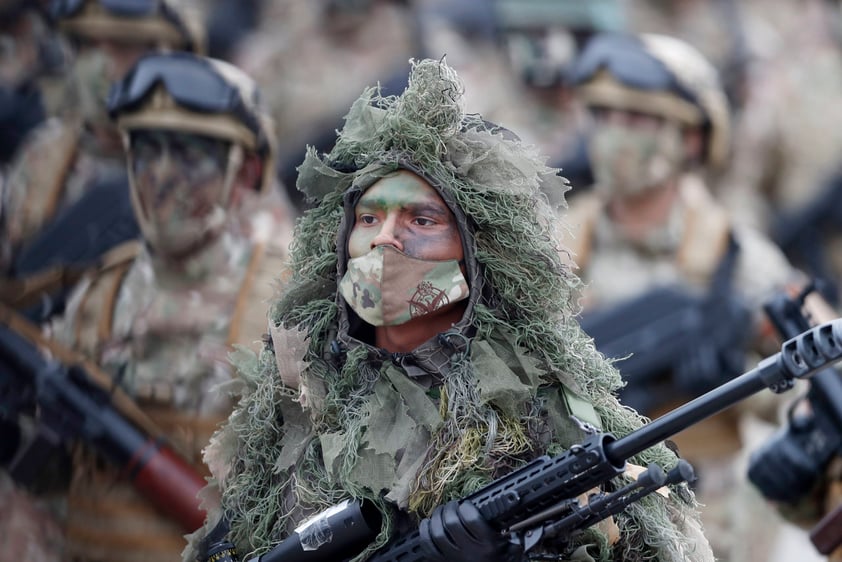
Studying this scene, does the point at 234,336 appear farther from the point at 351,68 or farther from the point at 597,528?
the point at 351,68

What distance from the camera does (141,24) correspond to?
28.7 feet

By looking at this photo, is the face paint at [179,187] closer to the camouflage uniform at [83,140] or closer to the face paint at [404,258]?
the camouflage uniform at [83,140]

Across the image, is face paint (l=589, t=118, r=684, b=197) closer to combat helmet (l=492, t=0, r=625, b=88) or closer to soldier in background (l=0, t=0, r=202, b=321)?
soldier in background (l=0, t=0, r=202, b=321)

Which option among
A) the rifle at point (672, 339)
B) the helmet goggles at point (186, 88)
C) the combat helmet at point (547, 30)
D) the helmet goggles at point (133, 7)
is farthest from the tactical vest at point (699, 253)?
the combat helmet at point (547, 30)

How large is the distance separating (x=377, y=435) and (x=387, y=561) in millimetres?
340

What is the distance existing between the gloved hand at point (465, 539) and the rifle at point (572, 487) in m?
0.02

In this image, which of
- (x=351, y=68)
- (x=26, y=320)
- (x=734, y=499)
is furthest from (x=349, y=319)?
(x=351, y=68)

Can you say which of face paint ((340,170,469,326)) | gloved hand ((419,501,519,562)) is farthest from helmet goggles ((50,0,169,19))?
gloved hand ((419,501,519,562))

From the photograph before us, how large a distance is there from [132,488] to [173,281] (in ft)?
2.93

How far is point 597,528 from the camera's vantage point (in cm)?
432

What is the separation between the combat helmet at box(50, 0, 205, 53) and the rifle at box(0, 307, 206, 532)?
2.37 metres

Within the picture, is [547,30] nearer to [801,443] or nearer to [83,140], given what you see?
[83,140]

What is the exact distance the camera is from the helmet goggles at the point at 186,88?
7.12 metres

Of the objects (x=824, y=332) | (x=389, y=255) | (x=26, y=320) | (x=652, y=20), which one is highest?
(x=824, y=332)
